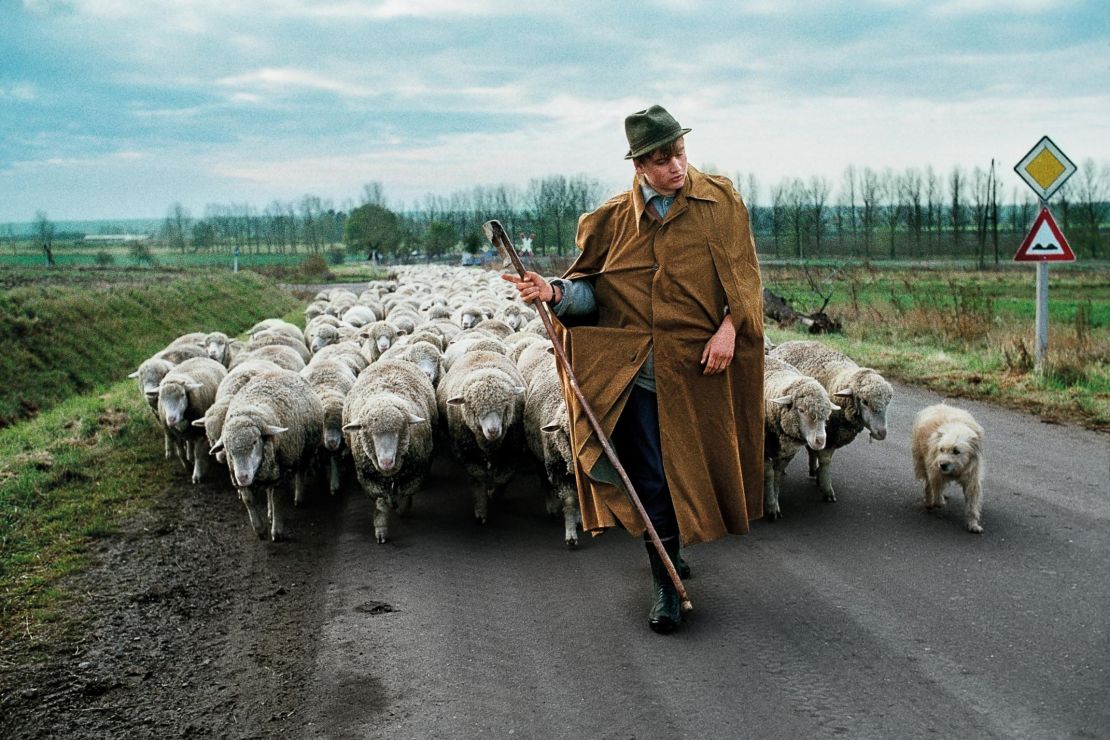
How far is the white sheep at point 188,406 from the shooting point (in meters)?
8.84

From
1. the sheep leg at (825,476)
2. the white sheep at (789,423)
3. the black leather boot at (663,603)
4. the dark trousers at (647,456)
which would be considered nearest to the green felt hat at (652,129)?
the dark trousers at (647,456)

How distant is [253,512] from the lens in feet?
23.0

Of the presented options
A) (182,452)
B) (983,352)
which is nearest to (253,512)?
(182,452)

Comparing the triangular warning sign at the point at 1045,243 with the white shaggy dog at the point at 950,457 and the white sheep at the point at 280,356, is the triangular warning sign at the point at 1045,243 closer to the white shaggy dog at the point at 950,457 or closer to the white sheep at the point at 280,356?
the white shaggy dog at the point at 950,457

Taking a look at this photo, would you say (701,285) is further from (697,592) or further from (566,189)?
(566,189)

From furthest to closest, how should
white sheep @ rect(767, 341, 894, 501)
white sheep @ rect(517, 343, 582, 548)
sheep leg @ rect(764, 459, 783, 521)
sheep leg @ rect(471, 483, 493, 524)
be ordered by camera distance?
sheep leg @ rect(471, 483, 493, 524)
white sheep @ rect(767, 341, 894, 501)
sheep leg @ rect(764, 459, 783, 521)
white sheep @ rect(517, 343, 582, 548)

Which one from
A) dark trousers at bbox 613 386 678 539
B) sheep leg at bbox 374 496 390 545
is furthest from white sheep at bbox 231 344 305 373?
dark trousers at bbox 613 386 678 539

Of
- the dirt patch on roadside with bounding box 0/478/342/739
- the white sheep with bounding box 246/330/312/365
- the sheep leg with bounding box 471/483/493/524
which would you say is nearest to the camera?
the dirt patch on roadside with bounding box 0/478/342/739

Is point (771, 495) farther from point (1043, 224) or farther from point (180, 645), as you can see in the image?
point (1043, 224)

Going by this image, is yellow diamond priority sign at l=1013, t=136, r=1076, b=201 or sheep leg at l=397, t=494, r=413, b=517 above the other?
yellow diamond priority sign at l=1013, t=136, r=1076, b=201

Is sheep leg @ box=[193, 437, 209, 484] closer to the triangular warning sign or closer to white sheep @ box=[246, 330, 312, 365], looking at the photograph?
white sheep @ box=[246, 330, 312, 365]

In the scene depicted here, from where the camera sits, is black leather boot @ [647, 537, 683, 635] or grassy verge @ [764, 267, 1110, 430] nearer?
black leather boot @ [647, 537, 683, 635]

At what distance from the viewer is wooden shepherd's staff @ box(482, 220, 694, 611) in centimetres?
449

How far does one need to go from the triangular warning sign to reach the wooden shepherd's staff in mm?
7931
